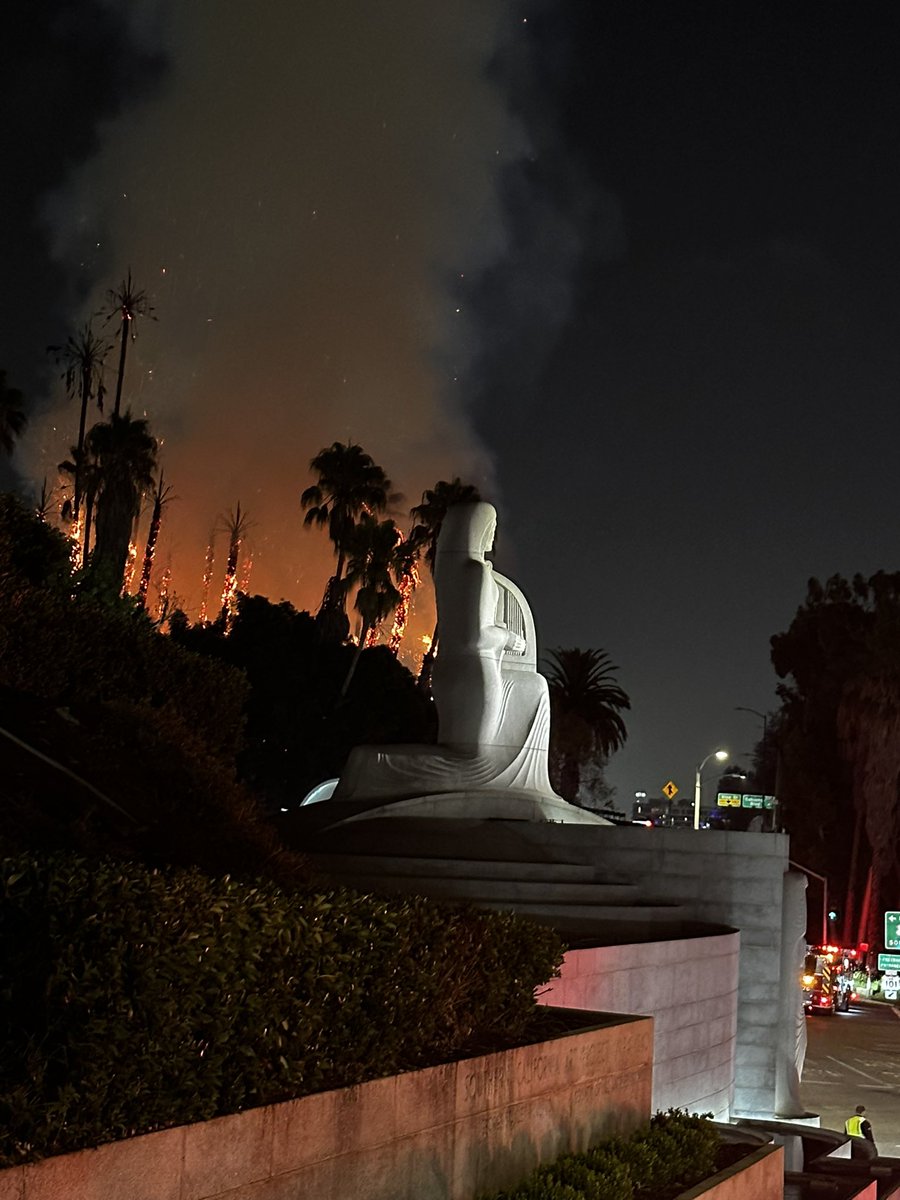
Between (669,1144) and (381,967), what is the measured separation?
10.3 ft

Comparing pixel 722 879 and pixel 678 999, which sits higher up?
pixel 722 879

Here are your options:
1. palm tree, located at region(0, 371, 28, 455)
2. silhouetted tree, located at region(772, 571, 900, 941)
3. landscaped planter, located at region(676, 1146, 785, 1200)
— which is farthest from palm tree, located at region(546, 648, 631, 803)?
landscaped planter, located at region(676, 1146, 785, 1200)

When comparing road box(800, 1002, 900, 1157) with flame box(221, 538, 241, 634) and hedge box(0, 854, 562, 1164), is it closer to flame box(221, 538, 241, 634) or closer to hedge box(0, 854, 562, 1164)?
hedge box(0, 854, 562, 1164)

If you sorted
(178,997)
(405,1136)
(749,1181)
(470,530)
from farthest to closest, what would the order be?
(470,530) < (749,1181) < (405,1136) < (178,997)

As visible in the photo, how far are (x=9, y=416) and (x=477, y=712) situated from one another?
74.9 feet

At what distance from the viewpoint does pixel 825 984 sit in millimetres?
42594

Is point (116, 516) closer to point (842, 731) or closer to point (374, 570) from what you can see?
point (374, 570)

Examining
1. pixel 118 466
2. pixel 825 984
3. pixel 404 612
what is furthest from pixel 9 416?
pixel 825 984

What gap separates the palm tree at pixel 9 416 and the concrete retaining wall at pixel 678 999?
89.7 feet

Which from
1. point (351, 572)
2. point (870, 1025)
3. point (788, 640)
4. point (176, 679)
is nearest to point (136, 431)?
point (351, 572)

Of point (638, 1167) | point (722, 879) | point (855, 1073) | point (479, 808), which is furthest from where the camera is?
point (855, 1073)

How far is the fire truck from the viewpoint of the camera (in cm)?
4194

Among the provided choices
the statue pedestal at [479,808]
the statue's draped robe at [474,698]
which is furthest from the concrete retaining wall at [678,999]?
the statue's draped robe at [474,698]

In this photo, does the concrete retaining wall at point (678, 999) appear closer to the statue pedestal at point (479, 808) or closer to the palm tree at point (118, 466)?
the statue pedestal at point (479, 808)
